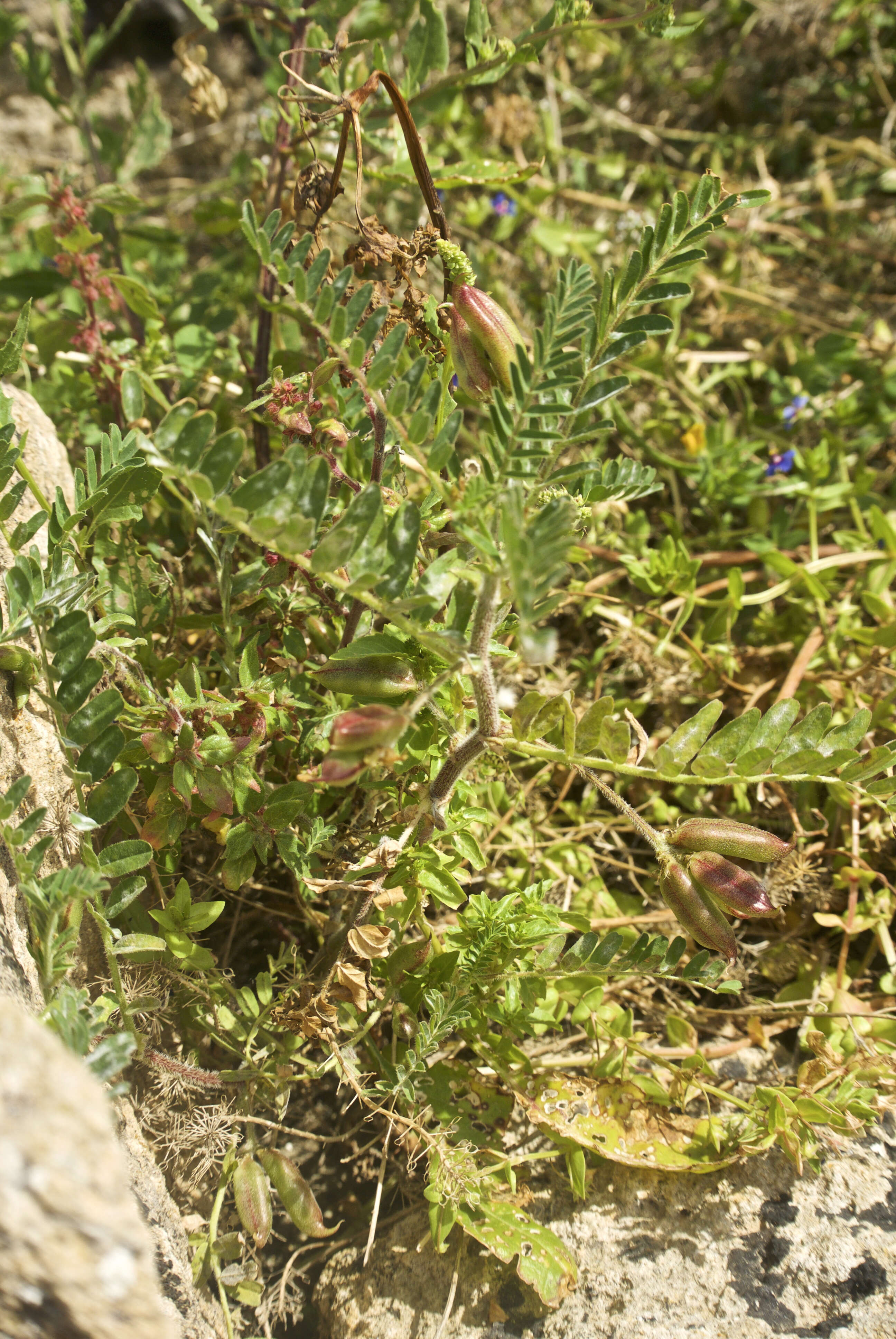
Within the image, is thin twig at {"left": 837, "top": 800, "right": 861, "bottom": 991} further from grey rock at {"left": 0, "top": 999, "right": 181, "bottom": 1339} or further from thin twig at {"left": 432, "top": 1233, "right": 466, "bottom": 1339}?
grey rock at {"left": 0, "top": 999, "right": 181, "bottom": 1339}

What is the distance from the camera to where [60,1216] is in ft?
2.43

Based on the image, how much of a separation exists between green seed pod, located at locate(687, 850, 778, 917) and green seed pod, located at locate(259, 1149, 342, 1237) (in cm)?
79

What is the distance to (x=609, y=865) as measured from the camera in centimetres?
197

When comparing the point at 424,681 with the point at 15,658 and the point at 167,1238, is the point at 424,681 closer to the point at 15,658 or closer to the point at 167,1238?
the point at 15,658

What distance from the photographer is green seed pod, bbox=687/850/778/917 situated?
1.20 m

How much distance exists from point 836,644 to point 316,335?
141cm

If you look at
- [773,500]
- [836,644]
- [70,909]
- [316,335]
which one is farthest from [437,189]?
[70,909]

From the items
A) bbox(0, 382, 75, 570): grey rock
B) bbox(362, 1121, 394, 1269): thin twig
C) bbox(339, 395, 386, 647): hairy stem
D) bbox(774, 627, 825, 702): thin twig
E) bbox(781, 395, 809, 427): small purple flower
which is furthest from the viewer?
bbox(781, 395, 809, 427): small purple flower

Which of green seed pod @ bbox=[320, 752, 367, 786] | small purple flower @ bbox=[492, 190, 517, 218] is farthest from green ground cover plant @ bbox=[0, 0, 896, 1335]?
small purple flower @ bbox=[492, 190, 517, 218]

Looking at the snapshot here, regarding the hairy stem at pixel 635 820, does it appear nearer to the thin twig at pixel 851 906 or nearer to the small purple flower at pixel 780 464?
the thin twig at pixel 851 906

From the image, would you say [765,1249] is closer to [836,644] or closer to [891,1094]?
[891,1094]

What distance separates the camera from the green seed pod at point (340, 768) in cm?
96

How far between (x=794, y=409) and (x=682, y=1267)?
6.56 ft

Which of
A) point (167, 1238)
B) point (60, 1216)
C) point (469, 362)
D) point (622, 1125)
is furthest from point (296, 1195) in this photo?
point (469, 362)
